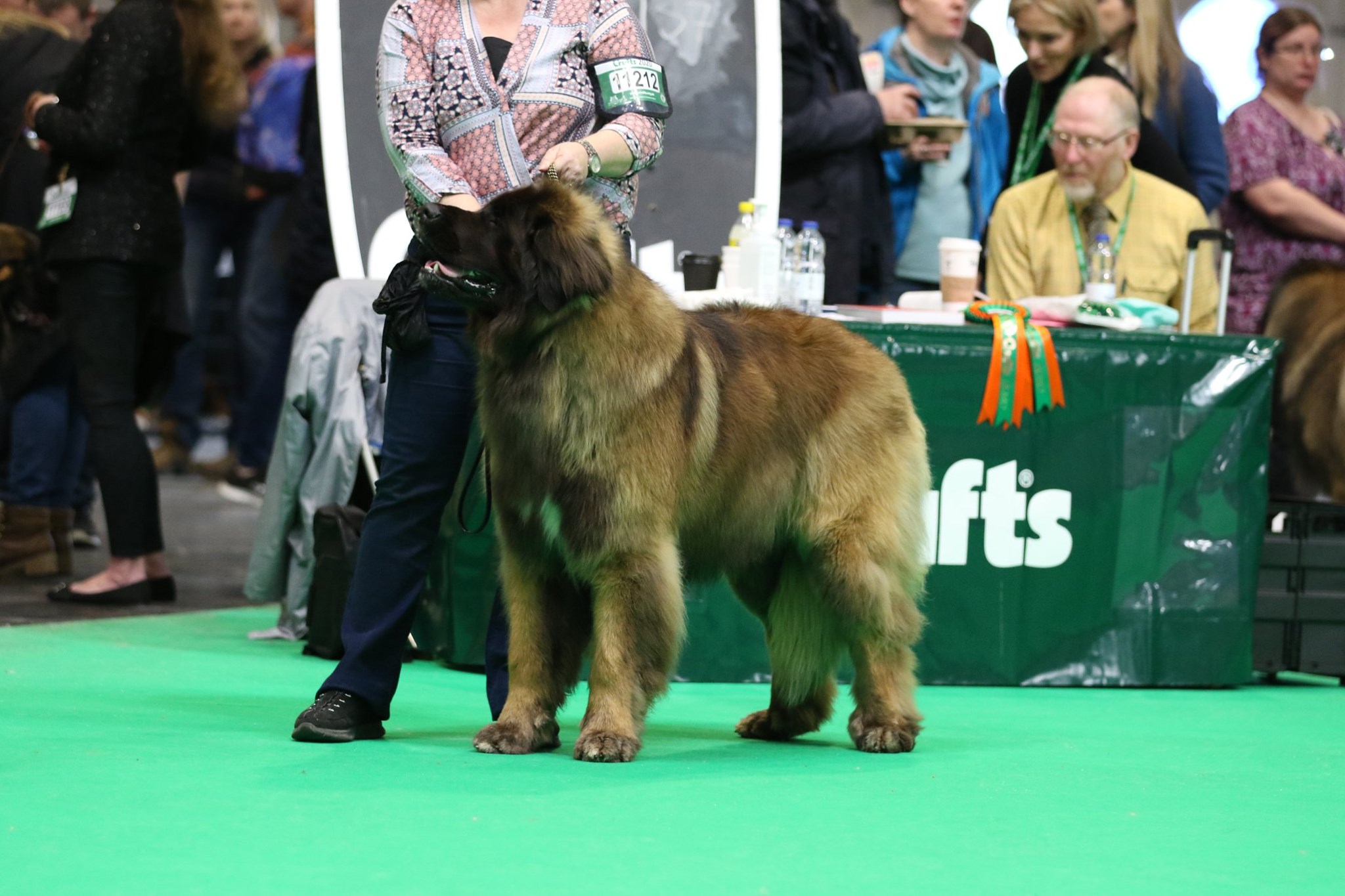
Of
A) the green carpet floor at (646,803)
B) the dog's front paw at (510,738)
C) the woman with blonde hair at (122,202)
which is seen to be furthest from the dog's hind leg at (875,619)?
the woman with blonde hair at (122,202)

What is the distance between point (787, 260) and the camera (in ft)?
17.7

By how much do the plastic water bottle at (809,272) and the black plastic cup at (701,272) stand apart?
11.0 inches

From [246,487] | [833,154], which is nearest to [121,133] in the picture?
[833,154]

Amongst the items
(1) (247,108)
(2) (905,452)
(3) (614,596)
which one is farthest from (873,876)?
(1) (247,108)

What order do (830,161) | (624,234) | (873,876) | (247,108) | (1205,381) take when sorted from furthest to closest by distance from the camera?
(247,108) → (830,161) → (1205,381) → (624,234) → (873,876)

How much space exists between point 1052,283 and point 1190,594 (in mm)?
1296

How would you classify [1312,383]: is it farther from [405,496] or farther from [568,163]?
[405,496]

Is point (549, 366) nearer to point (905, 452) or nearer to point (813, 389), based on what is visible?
point (813, 389)

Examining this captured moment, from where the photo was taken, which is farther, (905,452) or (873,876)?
(905,452)

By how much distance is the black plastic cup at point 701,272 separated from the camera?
17.0 feet

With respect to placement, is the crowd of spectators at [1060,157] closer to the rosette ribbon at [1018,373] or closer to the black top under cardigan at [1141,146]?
the black top under cardigan at [1141,146]

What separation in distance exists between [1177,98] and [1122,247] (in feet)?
3.63

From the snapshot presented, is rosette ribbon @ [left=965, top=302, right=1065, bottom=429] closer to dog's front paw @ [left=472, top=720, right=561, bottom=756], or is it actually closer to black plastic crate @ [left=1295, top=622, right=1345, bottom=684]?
black plastic crate @ [left=1295, top=622, right=1345, bottom=684]

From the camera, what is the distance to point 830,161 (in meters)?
6.36
